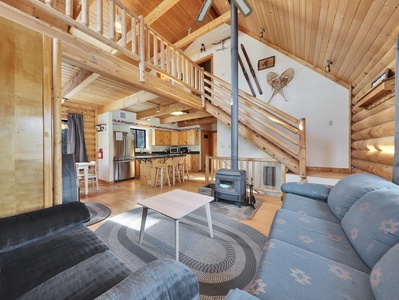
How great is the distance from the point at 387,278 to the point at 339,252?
476 mm

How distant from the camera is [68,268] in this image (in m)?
0.97

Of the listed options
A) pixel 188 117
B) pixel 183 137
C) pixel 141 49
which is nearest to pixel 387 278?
pixel 141 49

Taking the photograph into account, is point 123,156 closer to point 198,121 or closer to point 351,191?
point 198,121

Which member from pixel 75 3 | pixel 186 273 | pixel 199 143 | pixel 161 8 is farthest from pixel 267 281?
pixel 199 143

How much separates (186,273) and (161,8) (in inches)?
223

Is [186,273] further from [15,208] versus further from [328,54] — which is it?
[328,54]

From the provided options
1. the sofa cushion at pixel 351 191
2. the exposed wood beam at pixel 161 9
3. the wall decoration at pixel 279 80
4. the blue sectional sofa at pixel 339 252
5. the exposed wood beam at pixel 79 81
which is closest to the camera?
the blue sectional sofa at pixel 339 252

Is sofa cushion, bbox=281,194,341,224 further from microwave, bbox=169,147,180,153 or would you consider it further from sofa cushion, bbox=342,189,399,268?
microwave, bbox=169,147,180,153

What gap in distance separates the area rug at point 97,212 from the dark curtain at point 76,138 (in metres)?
2.42

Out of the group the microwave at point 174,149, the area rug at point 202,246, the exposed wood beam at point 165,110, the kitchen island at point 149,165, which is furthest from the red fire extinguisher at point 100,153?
the area rug at point 202,246

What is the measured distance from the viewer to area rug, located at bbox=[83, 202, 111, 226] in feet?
8.74

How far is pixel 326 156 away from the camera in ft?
13.4

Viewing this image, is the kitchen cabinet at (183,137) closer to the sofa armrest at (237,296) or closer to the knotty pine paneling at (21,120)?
the knotty pine paneling at (21,120)

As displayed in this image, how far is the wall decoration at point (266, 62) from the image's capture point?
4.65 meters
